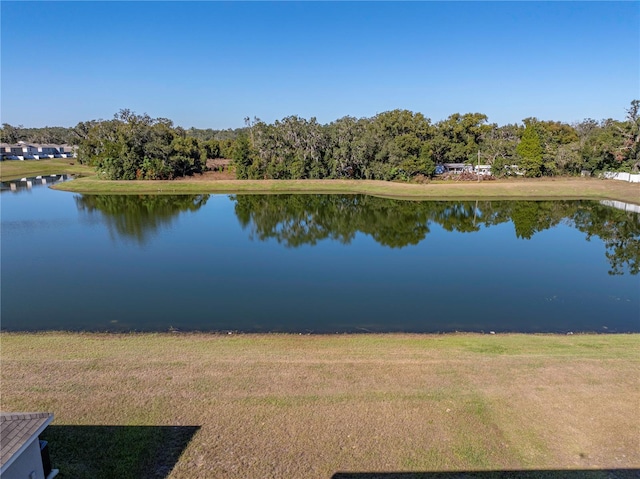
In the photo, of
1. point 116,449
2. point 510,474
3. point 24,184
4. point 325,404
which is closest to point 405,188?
point 325,404

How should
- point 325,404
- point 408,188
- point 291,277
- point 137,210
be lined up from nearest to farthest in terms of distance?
point 325,404
point 291,277
point 137,210
point 408,188

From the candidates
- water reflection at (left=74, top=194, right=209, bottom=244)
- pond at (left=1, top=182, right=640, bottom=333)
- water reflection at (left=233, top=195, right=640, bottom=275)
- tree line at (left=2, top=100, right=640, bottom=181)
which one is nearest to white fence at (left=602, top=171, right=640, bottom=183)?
tree line at (left=2, top=100, right=640, bottom=181)

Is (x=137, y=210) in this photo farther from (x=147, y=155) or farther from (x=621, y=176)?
(x=621, y=176)

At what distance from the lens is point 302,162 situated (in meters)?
60.7

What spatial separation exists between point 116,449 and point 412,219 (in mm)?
32259

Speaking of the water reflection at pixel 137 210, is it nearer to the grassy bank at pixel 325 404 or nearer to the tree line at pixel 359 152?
the tree line at pixel 359 152

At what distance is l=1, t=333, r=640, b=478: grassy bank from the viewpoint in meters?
7.43

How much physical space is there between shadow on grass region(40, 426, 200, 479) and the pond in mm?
6335

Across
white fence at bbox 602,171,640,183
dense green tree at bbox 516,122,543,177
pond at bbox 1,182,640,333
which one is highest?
dense green tree at bbox 516,122,543,177

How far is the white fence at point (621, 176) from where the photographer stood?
177 ft

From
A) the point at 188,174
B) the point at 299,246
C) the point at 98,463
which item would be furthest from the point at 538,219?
the point at 188,174

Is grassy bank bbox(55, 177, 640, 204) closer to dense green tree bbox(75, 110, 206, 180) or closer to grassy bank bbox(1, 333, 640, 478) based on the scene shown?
dense green tree bbox(75, 110, 206, 180)

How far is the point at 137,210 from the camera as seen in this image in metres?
41.7

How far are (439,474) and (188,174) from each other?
64.3m
